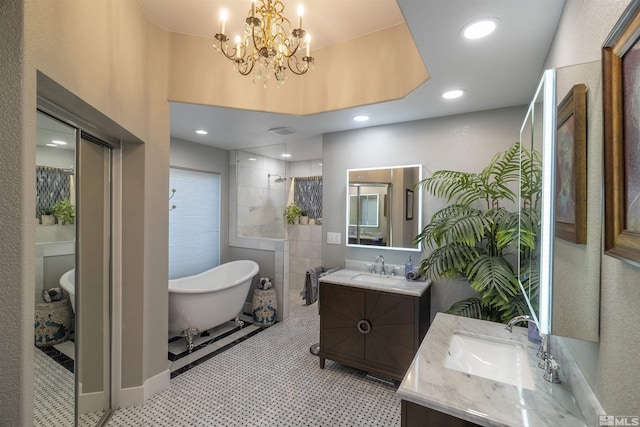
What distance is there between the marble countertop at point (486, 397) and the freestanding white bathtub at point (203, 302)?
2.43 metres

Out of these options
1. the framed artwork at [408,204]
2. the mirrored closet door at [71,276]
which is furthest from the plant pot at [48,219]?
the framed artwork at [408,204]

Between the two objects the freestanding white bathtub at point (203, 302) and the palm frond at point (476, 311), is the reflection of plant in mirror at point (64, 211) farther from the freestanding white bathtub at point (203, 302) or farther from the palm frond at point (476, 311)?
the palm frond at point (476, 311)

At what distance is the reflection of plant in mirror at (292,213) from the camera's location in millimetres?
4906

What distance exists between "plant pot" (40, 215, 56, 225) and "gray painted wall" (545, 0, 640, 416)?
2.16 meters

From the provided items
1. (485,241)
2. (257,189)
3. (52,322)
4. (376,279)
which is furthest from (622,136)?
(257,189)

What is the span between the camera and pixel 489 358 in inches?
54.5

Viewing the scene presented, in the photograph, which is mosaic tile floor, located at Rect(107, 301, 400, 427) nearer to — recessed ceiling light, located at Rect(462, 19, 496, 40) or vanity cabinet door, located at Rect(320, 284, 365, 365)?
vanity cabinet door, located at Rect(320, 284, 365, 365)

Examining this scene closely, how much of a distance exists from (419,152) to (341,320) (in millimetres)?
1754

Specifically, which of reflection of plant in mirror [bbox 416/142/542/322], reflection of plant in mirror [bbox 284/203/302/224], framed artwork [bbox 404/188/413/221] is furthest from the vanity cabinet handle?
reflection of plant in mirror [bbox 284/203/302/224]

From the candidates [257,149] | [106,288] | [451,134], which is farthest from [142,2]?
[451,134]

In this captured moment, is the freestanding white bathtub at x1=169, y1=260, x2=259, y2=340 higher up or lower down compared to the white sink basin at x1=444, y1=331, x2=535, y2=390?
lower down

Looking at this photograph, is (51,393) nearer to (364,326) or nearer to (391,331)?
(364,326)

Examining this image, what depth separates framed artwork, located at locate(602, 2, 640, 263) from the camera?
0.59 m
